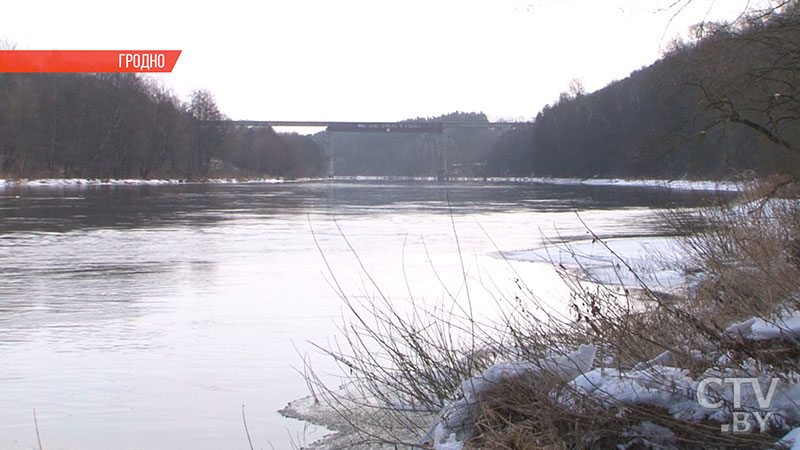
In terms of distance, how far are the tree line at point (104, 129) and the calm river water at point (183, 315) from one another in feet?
203

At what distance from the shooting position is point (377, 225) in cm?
2809

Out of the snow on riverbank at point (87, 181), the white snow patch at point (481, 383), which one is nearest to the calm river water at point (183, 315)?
the white snow patch at point (481, 383)

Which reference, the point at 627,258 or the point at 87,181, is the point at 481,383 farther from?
the point at 87,181

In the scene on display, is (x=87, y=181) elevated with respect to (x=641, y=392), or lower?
lower

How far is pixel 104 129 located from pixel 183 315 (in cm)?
8807

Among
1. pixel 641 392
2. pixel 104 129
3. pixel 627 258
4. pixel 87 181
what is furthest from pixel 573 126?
pixel 641 392

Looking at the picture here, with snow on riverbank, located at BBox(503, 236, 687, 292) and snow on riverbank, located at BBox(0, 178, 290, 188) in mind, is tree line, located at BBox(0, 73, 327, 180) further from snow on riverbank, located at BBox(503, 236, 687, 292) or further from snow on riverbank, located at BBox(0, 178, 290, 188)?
snow on riverbank, located at BBox(503, 236, 687, 292)

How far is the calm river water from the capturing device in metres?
6.77

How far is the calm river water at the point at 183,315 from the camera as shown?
6766 mm

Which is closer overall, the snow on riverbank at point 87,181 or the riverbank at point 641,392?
the riverbank at point 641,392

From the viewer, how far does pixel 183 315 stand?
1116cm

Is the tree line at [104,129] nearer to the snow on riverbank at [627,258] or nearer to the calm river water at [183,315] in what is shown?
the calm river water at [183,315]

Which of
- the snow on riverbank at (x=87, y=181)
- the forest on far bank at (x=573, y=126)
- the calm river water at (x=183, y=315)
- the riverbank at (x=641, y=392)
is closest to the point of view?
the riverbank at (x=641, y=392)

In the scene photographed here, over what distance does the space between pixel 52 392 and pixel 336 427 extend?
2.66 meters
